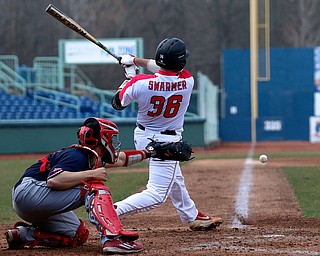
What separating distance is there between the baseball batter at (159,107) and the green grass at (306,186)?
222cm

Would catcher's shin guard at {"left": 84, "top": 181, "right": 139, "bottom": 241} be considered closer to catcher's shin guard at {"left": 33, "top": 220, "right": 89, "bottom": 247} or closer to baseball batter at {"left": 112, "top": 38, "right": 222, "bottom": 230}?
catcher's shin guard at {"left": 33, "top": 220, "right": 89, "bottom": 247}

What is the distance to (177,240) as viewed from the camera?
19.9 feet

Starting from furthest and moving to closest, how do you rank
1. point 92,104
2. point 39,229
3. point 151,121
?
1. point 92,104
2. point 151,121
3. point 39,229

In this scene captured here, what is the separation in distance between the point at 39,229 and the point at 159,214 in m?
2.81

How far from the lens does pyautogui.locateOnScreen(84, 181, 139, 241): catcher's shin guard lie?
518 centimetres

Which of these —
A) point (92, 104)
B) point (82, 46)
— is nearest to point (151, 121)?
point (92, 104)

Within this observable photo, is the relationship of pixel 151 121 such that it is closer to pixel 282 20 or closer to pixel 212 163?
pixel 212 163

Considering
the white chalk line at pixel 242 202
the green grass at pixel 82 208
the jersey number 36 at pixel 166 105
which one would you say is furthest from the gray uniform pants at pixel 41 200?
the green grass at pixel 82 208

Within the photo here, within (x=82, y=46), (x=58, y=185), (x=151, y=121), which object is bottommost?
(x=58, y=185)

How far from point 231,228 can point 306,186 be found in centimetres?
476

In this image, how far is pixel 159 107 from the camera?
6258 mm

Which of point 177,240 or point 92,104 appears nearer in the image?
point 177,240

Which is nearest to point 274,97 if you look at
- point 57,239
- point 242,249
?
point 57,239

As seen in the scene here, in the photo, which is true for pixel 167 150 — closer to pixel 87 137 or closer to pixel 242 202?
pixel 87 137
